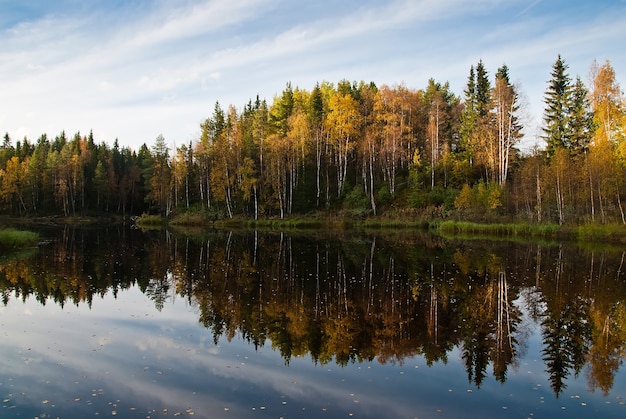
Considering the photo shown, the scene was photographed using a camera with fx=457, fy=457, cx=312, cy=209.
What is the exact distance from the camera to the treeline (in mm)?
44938

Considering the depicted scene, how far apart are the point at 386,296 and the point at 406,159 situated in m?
50.5

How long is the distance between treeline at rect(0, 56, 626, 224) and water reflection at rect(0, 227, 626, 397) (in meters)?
14.4

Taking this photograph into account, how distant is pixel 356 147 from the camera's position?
210 feet

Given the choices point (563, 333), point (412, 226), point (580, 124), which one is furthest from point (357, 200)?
point (563, 333)

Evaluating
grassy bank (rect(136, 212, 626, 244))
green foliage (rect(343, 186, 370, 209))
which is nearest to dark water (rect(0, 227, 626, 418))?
grassy bank (rect(136, 212, 626, 244))

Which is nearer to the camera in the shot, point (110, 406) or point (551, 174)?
point (110, 406)

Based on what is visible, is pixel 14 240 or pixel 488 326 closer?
pixel 488 326

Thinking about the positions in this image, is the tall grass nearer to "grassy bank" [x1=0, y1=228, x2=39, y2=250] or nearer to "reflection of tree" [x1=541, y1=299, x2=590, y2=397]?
"reflection of tree" [x1=541, y1=299, x2=590, y2=397]

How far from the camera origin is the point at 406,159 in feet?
216

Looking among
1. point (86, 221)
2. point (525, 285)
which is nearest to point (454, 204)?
point (525, 285)

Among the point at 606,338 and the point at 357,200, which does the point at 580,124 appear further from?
the point at 606,338

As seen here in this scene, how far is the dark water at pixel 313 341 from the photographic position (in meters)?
8.76

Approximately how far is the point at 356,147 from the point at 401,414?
57.2 m

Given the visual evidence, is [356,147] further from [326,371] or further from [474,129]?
[326,371]
